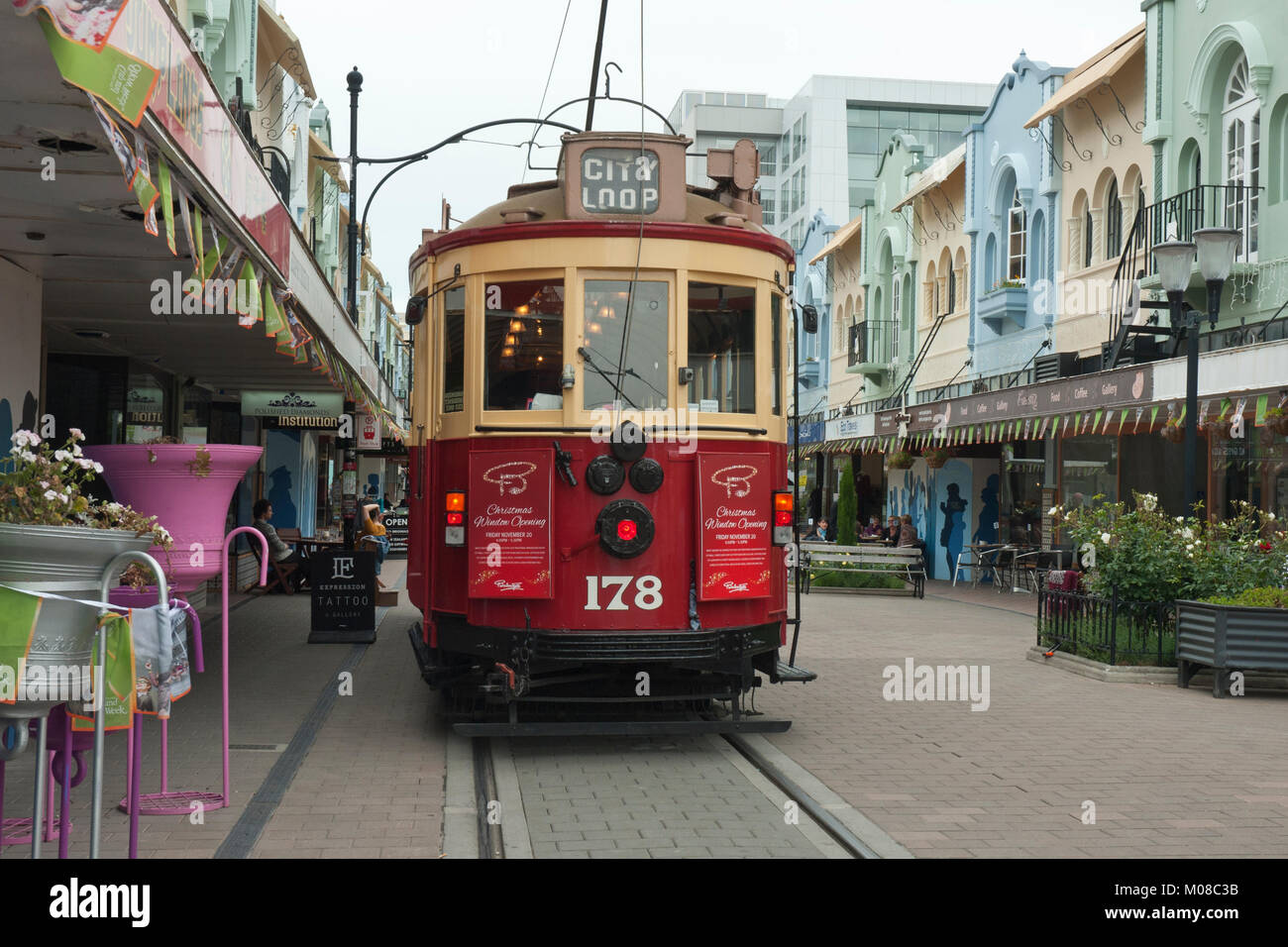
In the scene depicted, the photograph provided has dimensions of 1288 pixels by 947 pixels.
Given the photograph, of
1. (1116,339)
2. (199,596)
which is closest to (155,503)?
(199,596)

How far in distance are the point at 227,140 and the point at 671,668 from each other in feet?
13.9

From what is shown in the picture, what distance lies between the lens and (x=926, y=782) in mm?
7457

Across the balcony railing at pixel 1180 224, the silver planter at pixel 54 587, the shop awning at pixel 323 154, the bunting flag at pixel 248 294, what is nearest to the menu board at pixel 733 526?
the bunting flag at pixel 248 294

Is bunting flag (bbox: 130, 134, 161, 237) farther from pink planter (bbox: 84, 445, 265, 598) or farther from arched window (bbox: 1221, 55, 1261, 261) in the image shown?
arched window (bbox: 1221, 55, 1261, 261)

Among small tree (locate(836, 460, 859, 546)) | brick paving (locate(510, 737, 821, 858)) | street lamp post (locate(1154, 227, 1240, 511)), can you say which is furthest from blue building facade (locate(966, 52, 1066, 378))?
brick paving (locate(510, 737, 821, 858))

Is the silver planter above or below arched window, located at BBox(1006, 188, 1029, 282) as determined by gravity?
below

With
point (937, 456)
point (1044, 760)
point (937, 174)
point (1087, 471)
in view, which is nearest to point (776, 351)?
point (1044, 760)

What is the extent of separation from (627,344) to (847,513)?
66.7 ft

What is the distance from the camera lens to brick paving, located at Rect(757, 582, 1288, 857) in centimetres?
627

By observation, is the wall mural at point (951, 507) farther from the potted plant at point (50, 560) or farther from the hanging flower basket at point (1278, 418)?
the potted plant at point (50, 560)

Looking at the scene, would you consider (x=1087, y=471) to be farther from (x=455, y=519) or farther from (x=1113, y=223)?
(x=455, y=519)

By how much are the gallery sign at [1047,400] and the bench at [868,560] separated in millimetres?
2164

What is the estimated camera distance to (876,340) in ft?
110

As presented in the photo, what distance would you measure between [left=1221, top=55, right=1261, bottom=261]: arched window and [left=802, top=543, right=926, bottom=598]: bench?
7.52 meters
